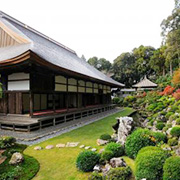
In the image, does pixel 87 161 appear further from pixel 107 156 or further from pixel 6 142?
pixel 6 142

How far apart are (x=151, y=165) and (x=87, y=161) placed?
4.83 ft

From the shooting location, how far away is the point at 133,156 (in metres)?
3.68

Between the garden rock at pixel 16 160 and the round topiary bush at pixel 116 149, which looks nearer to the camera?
the garden rock at pixel 16 160

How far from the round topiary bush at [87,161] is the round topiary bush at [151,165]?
111cm

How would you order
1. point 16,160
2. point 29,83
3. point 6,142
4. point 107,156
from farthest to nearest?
A: point 29,83
point 6,142
point 16,160
point 107,156

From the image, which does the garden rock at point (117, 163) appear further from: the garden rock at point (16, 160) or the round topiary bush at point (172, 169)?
the garden rock at point (16, 160)

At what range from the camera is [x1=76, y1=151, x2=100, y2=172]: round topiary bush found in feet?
11.1

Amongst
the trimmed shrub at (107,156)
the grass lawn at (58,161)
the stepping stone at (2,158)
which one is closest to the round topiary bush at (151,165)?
the trimmed shrub at (107,156)

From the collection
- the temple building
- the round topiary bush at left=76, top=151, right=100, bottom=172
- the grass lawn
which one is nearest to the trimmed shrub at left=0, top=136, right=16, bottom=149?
the grass lawn

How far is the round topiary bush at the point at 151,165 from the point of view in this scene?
8.83ft

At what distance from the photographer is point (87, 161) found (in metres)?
3.42

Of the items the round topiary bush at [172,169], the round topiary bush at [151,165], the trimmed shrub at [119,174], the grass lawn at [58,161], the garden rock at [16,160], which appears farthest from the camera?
the garden rock at [16,160]

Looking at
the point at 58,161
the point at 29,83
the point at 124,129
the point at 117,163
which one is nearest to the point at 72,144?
the point at 58,161

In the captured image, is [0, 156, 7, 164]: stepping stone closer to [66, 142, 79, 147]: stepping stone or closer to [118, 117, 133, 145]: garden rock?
[66, 142, 79, 147]: stepping stone
